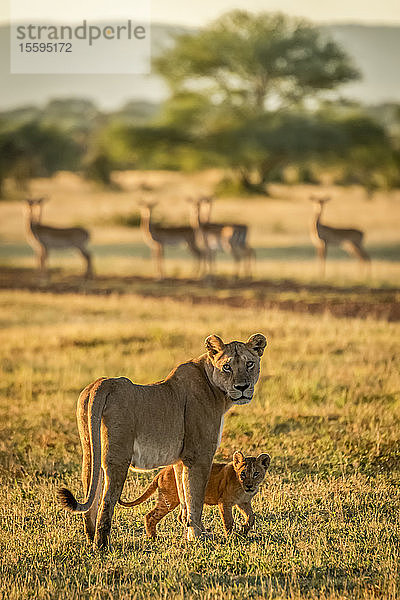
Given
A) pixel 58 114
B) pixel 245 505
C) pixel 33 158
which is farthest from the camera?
pixel 58 114

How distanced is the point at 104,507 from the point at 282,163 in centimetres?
4655

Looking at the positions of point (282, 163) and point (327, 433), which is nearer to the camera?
point (327, 433)

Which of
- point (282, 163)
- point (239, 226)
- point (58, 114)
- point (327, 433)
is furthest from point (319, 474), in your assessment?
point (58, 114)

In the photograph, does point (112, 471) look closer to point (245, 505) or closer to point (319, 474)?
point (245, 505)

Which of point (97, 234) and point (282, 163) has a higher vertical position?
point (282, 163)

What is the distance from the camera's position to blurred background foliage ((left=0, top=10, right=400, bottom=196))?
49031mm

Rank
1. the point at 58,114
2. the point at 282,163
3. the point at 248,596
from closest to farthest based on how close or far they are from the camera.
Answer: the point at 248,596, the point at 282,163, the point at 58,114

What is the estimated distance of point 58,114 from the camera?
108 m

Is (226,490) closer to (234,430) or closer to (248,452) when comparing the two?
(248,452)

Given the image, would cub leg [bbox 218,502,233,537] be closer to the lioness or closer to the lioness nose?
the lioness

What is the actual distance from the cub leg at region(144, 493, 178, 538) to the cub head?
508 mm

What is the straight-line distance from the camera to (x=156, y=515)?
6.30 metres

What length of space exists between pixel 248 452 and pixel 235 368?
2768 millimetres

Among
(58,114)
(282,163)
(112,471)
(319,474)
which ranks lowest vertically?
(319,474)
